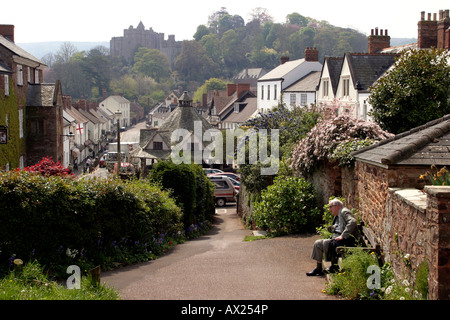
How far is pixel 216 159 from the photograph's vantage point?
47375 mm

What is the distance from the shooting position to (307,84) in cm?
4741

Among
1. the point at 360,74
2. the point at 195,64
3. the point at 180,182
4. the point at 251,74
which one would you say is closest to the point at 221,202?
the point at 360,74

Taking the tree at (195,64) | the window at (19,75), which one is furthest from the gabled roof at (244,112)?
the tree at (195,64)

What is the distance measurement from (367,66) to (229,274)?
25540mm

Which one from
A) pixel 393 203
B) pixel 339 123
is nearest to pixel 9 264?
pixel 393 203

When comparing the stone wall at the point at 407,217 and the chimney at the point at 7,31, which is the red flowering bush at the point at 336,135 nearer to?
the stone wall at the point at 407,217

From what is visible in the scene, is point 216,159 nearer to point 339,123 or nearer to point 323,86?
point 323,86

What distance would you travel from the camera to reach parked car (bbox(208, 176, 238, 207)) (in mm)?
31623

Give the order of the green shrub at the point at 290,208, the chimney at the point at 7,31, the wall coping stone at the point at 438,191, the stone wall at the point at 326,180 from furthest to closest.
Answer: the chimney at the point at 7,31 → the green shrub at the point at 290,208 → the stone wall at the point at 326,180 → the wall coping stone at the point at 438,191

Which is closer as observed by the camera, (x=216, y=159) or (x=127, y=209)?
(x=127, y=209)

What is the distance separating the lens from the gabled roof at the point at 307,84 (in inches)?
1811

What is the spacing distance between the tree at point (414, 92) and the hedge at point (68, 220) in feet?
32.6

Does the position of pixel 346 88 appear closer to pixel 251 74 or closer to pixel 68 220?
pixel 68 220

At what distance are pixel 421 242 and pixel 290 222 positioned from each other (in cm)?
828
